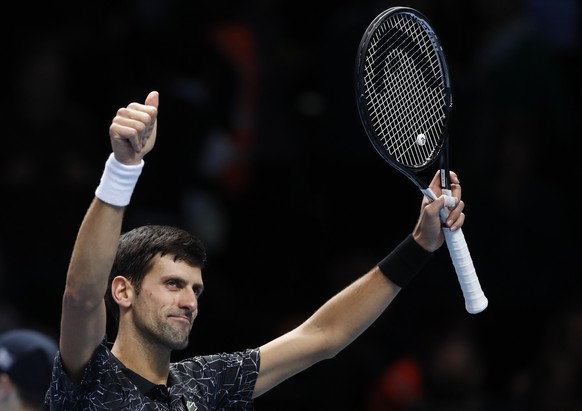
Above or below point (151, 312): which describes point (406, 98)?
above

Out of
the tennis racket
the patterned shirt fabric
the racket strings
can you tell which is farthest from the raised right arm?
the racket strings

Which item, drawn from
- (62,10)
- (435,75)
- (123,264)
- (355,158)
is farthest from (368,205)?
(123,264)

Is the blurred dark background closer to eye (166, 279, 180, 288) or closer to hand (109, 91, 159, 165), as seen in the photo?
eye (166, 279, 180, 288)

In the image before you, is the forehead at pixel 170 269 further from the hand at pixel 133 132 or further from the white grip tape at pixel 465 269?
the white grip tape at pixel 465 269

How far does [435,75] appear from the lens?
5465 mm

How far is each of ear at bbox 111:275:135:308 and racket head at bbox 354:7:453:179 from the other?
3.30 ft

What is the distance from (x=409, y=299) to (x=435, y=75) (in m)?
3.55

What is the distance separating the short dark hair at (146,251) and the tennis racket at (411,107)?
0.74 metres

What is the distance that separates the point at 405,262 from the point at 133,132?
1357 mm

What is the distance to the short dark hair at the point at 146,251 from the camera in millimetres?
4730

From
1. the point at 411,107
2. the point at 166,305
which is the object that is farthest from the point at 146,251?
the point at 411,107

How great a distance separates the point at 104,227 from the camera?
4273 mm

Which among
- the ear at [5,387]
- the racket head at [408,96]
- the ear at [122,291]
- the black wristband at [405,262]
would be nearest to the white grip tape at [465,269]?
the black wristband at [405,262]

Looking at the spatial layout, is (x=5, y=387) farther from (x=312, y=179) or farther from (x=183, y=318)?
(x=312, y=179)
